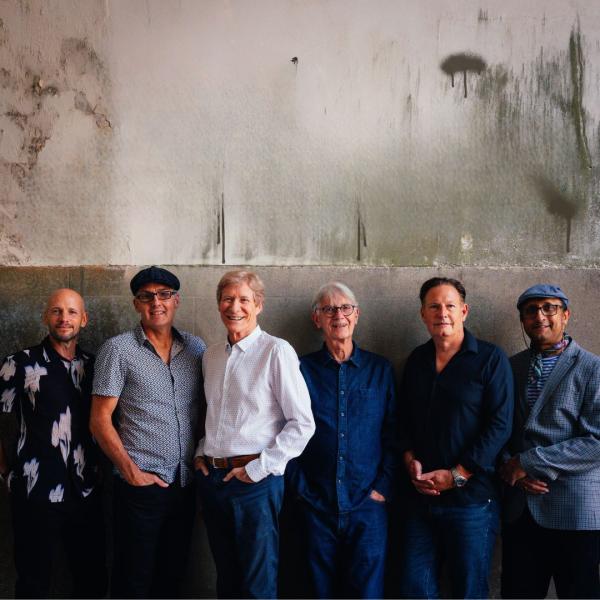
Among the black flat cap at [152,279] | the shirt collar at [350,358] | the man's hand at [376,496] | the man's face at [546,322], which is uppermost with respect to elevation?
the black flat cap at [152,279]

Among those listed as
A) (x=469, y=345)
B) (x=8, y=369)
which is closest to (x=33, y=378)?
(x=8, y=369)

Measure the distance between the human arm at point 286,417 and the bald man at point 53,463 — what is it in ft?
3.09

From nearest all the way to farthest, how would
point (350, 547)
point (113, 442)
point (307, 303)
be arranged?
1. point (113, 442)
2. point (350, 547)
3. point (307, 303)

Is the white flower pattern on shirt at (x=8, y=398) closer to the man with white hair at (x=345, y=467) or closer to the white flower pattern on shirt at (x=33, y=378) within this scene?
the white flower pattern on shirt at (x=33, y=378)

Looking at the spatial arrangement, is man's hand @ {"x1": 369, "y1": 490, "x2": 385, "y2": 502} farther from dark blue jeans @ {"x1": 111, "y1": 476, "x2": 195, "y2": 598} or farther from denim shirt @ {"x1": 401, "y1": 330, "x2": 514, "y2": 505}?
dark blue jeans @ {"x1": 111, "y1": 476, "x2": 195, "y2": 598}

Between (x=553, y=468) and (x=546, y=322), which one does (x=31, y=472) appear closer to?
(x=553, y=468)

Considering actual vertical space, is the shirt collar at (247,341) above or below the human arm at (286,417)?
above

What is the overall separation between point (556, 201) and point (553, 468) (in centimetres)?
162

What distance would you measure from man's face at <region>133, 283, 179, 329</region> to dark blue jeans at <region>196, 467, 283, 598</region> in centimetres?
74

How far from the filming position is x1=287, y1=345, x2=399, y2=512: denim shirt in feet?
8.90

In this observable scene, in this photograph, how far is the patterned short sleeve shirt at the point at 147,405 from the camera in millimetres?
2652

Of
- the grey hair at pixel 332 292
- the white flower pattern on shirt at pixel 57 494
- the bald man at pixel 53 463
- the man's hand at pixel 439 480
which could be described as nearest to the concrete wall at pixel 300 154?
the grey hair at pixel 332 292

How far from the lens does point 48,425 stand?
2.74m

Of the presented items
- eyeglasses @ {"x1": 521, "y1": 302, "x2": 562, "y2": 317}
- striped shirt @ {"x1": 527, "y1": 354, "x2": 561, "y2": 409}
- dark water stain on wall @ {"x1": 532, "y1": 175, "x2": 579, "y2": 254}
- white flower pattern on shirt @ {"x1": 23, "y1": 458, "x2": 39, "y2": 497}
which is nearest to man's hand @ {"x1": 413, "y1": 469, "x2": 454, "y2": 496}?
striped shirt @ {"x1": 527, "y1": 354, "x2": 561, "y2": 409}
